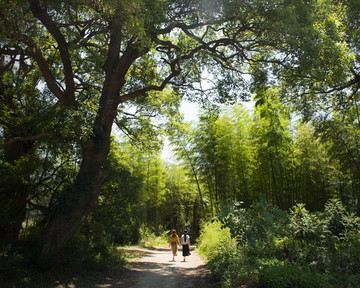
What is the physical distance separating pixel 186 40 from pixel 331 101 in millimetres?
5303

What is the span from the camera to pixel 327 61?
5.92 meters

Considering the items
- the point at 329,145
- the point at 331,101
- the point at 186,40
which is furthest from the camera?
the point at 329,145

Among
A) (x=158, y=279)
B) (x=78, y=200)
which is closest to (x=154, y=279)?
(x=158, y=279)

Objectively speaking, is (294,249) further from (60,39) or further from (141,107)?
(141,107)

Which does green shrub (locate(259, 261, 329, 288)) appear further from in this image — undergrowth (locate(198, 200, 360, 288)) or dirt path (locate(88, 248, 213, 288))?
dirt path (locate(88, 248, 213, 288))

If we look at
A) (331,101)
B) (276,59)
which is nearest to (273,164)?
(331,101)

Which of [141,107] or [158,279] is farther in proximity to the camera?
[141,107]

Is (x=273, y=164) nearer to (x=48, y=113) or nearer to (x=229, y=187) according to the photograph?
(x=229, y=187)

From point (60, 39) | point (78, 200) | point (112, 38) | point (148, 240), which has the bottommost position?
point (148, 240)

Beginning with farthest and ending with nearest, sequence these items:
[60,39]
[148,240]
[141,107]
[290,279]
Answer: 1. [148,240]
2. [141,107]
3. [60,39]
4. [290,279]

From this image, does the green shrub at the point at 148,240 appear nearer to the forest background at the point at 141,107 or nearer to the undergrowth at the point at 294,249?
the forest background at the point at 141,107

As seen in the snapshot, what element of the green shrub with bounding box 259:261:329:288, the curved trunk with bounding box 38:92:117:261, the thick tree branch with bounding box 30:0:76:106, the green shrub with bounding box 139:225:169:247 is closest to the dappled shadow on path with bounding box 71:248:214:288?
the curved trunk with bounding box 38:92:117:261

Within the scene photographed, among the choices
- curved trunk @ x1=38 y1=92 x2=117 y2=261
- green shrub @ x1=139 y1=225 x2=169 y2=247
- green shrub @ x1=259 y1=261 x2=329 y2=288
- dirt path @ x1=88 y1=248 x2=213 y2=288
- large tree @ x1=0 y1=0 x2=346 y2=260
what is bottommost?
green shrub @ x1=139 y1=225 x2=169 y2=247

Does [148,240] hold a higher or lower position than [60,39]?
lower
